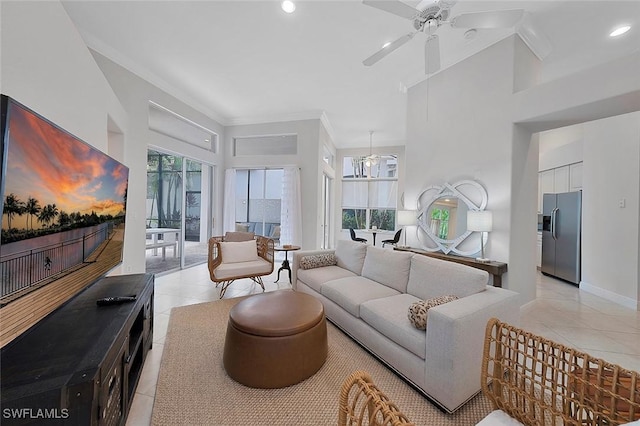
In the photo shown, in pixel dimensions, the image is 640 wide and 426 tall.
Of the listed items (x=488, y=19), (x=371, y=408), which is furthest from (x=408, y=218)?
(x=371, y=408)

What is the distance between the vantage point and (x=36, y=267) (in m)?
1.12

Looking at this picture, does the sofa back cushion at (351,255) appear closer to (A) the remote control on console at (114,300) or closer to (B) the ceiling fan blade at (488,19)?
(A) the remote control on console at (114,300)

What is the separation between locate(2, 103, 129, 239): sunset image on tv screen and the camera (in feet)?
3.16

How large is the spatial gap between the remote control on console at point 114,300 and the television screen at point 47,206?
0.48 ft

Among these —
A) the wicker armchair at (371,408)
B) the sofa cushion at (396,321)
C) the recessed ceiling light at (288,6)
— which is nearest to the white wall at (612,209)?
the sofa cushion at (396,321)

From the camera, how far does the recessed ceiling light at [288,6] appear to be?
248 centimetres

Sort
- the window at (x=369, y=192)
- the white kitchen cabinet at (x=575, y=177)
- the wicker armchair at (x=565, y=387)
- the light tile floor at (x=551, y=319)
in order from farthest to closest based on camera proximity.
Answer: the window at (x=369, y=192), the white kitchen cabinet at (x=575, y=177), the light tile floor at (x=551, y=319), the wicker armchair at (x=565, y=387)

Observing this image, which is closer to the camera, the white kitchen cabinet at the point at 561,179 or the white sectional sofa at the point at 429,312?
the white sectional sofa at the point at 429,312

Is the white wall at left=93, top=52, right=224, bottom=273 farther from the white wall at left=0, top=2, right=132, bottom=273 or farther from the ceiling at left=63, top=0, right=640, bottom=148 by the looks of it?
the white wall at left=0, top=2, right=132, bottom=273

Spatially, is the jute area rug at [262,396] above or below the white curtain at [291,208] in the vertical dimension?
below

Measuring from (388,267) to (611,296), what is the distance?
3.69 meters

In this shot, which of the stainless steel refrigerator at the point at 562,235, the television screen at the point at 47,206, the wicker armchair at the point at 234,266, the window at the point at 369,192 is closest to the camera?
the television screen at the point at 47,206

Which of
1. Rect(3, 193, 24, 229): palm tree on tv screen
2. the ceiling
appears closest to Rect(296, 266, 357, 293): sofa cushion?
Rect(3, 193, 24, 229): palm tree on tv screen

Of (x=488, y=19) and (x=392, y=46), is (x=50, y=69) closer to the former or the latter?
(x=392, y=46)
